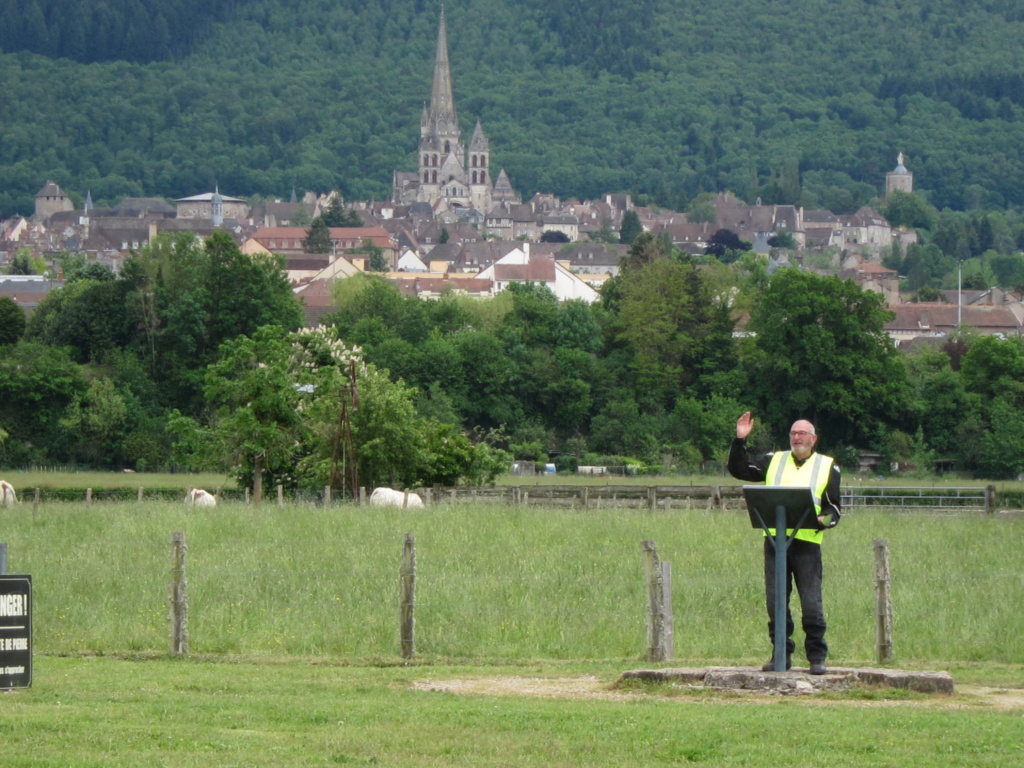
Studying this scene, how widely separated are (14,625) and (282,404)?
3409 cm

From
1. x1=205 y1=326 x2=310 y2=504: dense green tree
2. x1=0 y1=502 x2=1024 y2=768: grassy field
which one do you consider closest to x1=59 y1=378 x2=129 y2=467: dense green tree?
x1=205 y1=326 x2=310 y2=504: dense green tree

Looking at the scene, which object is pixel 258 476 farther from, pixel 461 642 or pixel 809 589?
pixel 809 589

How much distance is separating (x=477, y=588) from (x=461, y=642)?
9.21ft

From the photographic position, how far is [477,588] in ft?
70.2

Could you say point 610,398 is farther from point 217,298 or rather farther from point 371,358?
point 217,298

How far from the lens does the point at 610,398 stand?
87.5 metres

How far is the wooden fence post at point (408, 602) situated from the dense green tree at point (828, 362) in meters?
61.4

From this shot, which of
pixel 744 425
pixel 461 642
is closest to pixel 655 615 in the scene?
pixel 461 642

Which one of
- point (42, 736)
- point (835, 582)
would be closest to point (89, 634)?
point (42, 736)

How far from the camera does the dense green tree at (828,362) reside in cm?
7838

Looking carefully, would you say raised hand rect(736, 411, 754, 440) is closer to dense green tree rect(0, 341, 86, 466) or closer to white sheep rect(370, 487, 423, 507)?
white sheep rect(370, 487, 423, 507)

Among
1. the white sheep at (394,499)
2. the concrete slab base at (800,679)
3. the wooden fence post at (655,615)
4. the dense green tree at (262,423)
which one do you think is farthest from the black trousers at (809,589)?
the dense green tree at (262,423)

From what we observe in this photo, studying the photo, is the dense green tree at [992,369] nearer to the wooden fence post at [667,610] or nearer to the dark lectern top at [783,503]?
the wooden fence post at [667,610]

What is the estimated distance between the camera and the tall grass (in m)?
18.6
